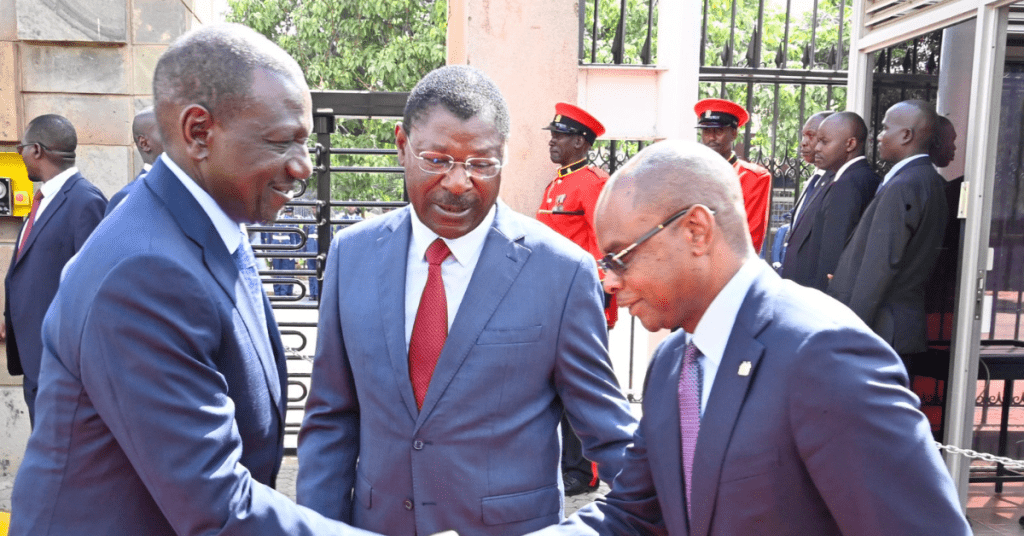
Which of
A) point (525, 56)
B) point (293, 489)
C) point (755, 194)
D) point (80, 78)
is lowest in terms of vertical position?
point (293, 489)

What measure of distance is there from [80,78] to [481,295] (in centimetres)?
475

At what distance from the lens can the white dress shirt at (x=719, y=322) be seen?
1.76 meters

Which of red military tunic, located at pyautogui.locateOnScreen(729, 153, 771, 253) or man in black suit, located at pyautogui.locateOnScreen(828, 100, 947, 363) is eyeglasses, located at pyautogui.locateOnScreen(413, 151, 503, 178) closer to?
man in black suit, located at pyautogui.locateOnScreen(828, 100, 947, 363)

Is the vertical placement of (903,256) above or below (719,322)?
below

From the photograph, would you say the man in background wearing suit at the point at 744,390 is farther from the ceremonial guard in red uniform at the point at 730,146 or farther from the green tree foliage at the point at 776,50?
the green tree foliage at the point at 776,50

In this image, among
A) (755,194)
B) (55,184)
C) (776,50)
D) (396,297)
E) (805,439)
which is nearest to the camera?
(805,439)

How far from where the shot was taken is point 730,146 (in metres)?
7.05

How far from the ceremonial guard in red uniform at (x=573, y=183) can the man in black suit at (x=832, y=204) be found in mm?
1369

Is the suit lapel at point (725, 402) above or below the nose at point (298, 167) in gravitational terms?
below

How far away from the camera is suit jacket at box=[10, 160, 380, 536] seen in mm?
1538

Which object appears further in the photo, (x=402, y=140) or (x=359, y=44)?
(x=359, y=44)

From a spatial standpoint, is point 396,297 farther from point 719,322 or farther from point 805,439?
point 805,439

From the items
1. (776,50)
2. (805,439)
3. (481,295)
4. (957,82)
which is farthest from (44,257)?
(776,50)

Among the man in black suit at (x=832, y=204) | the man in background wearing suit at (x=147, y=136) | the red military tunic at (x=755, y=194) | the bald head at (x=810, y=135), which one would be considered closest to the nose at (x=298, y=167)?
the man in background wearing suit at (x=147, y=136)
